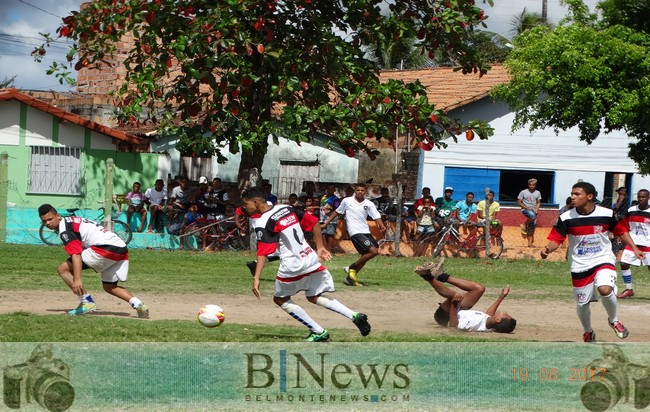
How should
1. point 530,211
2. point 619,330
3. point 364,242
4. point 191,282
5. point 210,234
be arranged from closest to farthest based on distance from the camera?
1. point 619,330
2. point 191,282
3. point 364,242
4. point 210,234
5. point 530,211

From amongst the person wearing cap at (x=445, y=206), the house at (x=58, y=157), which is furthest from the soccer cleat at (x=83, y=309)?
the house at (x=58, y=157)

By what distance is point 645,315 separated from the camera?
49.7 feet

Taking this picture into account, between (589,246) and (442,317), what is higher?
(589,246)

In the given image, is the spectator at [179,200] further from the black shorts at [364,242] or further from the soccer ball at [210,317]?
the soccer ball at [210,317]

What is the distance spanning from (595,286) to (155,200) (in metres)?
15.2

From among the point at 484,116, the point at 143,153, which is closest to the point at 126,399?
the point at 143,153

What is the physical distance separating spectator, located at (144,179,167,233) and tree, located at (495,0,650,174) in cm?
866

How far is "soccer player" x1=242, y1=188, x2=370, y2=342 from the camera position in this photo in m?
10.9

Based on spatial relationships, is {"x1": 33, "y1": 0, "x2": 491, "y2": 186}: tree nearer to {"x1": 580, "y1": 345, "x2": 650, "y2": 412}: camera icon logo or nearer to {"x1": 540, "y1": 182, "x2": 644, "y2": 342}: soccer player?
{"x1": 540, "y1": 182, "x2": 644, "y2": 342}: soccer player

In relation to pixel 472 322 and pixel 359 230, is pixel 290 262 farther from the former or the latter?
pixel 359 230

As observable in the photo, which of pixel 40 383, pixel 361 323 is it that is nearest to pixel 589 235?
pixel 361 323

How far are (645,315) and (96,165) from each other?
52.6 ft

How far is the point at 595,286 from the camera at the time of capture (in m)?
11.3

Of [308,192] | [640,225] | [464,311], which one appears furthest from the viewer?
[308,192]
